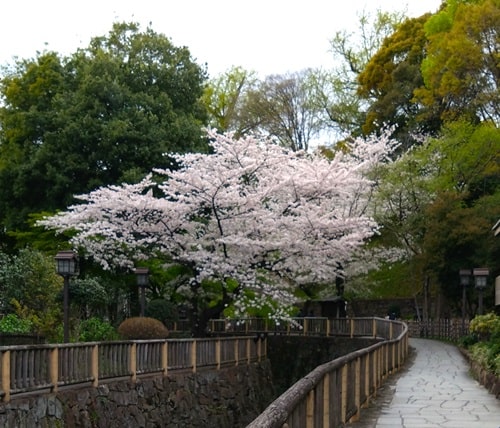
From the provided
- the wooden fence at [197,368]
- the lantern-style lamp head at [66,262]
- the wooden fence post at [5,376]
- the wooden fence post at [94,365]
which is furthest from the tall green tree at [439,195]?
the wooden fence post at [5,376]

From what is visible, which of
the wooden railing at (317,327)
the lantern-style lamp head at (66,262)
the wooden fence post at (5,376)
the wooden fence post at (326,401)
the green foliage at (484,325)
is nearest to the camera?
the wooden fence post at (326,401)

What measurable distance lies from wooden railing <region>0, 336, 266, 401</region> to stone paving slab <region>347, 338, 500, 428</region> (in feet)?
A: 16.0

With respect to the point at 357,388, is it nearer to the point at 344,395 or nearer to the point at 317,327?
the point at 344,395

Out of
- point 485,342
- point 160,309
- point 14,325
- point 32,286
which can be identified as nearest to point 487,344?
point 485,342

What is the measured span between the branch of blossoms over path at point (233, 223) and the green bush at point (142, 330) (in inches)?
128

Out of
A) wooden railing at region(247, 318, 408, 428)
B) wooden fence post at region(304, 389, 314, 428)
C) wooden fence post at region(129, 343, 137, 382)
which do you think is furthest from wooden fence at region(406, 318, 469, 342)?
wooden fence post at region(304, 389, 314, 428)

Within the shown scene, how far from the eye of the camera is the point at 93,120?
134ft

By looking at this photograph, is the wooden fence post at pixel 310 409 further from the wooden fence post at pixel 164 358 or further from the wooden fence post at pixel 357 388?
the wooden fence post at pixel 164 358

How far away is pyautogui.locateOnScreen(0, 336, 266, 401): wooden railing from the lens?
13.9 metres

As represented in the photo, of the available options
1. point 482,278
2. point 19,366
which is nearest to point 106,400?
point 19,366

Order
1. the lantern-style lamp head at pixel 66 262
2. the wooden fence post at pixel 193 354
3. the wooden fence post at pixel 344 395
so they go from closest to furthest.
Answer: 1. the wooden fence post at pixel 344 395
2. the lantern-style lamp head at pixel 66 262
3. the wooden fence post at pixel 193 354

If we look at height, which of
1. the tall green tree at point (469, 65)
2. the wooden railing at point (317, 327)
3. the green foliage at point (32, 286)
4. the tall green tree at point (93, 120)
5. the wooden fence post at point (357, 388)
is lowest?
the wooden fence post at point (357, 388)

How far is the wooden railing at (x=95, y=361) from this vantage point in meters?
13.9

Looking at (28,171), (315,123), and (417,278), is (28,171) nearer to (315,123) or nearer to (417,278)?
(417,278)
